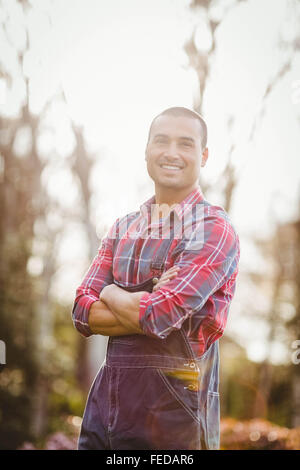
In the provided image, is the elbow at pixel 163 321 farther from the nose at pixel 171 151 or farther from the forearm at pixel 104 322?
the nose at pixel 171 151

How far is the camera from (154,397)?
1.90 meters

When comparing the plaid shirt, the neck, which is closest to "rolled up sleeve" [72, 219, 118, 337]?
the plaid shirt

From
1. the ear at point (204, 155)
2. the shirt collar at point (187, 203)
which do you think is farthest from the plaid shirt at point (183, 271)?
the ear at point (204, 155)

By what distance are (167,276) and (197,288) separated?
122mm

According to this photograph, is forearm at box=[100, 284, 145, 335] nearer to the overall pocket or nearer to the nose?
the overall pocket

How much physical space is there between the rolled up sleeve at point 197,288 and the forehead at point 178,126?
16.5 inches

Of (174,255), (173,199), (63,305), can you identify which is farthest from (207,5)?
(63,305)

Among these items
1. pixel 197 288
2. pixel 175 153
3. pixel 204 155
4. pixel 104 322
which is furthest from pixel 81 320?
pixel 204 155

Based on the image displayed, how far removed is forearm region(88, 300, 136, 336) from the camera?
1950 mm

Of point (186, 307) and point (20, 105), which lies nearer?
point (186, 307)

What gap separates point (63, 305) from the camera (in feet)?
46.3

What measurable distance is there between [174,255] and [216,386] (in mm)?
568

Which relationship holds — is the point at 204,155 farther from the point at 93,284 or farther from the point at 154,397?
the point at 154,397

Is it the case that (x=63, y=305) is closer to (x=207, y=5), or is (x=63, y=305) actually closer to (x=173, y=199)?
(x=207, y=5)
